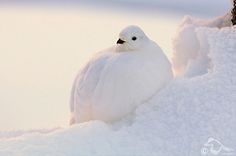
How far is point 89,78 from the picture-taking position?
61.9 inches

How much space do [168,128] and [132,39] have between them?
269 mm

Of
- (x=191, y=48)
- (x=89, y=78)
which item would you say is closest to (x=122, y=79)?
(x=89, y=78)

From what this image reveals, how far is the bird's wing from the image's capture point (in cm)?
156

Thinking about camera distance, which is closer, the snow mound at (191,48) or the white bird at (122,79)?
the white bird at (122,79)

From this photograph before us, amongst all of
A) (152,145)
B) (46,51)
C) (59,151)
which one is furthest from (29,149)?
(46,51)

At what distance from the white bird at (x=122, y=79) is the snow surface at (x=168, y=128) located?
0.03 m

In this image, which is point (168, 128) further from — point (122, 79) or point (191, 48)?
point (191, 48)

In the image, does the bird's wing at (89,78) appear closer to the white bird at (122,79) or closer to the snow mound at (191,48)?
the white bird at (122,79)

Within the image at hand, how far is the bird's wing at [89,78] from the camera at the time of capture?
1.56 meters

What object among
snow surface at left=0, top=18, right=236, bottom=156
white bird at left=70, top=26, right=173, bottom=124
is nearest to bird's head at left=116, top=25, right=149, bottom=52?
white bird at left=70, top=26, right=173, bottom=124

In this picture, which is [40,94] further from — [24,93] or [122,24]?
[122,24]

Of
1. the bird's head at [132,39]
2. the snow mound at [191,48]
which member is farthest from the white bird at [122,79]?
the snow mound at [191,48]

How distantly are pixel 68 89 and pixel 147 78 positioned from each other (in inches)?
27.4

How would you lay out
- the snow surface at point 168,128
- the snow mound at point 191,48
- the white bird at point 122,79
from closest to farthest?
the snow surface at point 168,128 < the white bird at point 122,79 < the snow mound at point 191,48
